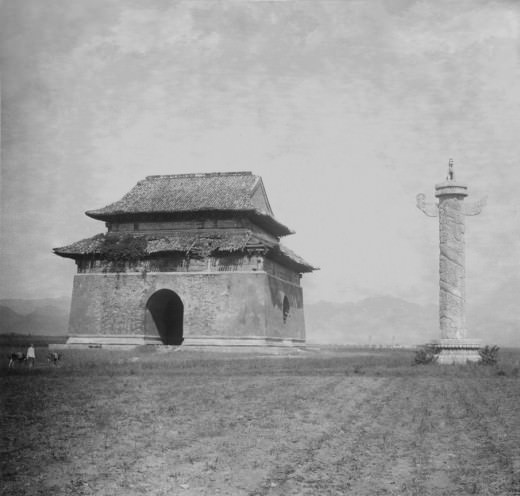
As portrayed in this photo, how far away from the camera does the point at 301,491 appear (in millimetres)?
5766

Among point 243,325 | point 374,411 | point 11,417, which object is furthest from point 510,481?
point 243,325

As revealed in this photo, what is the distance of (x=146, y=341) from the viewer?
28781 mm

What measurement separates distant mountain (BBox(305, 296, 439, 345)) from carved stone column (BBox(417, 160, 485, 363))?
3346 inches

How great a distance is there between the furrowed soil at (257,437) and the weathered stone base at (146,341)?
13335 mm

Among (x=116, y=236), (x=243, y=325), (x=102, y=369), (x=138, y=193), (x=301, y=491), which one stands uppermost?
(x=138, y=193)

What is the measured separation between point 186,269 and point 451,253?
38.5 ft

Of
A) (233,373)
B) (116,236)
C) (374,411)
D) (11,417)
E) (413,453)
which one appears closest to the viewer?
(413,453)

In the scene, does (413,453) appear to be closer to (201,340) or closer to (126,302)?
(201,340)

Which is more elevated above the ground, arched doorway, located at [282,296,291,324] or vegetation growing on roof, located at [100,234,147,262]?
vegetation growing on roof, located at [100,234,147,262]

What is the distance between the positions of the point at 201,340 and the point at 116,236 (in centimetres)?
623

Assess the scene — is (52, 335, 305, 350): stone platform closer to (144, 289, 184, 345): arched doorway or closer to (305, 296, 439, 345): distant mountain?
(144, 289, 184, 345): arched doorway

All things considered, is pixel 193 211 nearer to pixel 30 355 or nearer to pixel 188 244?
pixel 188 244

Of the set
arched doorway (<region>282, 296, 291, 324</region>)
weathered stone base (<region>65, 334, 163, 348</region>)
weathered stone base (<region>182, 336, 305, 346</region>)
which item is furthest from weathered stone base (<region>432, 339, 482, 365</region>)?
weathered stone base (<region>65, 334, 163, 348</region>)

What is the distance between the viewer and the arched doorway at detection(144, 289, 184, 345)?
29.2 m
